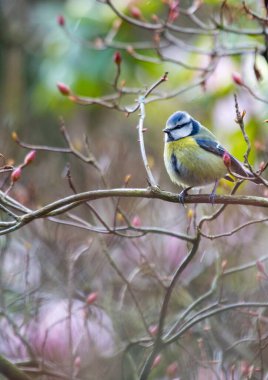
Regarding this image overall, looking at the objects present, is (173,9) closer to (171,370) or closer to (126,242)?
(126,242)

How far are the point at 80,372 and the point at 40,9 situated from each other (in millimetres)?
3984

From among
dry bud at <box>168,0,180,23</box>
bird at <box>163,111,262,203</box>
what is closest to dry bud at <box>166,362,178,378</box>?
bird at <box>163,111,262,203</box>

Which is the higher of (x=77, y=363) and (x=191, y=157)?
(x=191, y=157)

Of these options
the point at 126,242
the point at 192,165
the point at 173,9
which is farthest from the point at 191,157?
the point at 126,242

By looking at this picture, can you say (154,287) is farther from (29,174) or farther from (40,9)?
(40,9)

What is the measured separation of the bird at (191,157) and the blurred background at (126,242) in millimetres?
131

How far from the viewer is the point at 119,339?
9.32ft

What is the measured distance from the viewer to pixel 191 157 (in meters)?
2.68

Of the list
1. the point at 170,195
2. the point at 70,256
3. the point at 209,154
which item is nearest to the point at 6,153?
the point at 70,256

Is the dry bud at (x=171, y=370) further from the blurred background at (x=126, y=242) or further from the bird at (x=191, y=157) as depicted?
the bird at (x=191, y=157)

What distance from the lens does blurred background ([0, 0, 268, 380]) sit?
265cm

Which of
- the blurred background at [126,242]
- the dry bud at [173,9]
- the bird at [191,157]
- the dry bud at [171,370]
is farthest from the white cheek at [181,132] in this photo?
the dry bud at [171,370]

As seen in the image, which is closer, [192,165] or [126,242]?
[192,165]

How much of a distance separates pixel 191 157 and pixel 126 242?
0.85 metres
